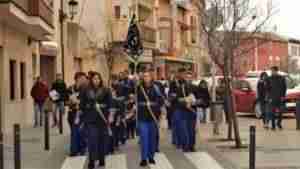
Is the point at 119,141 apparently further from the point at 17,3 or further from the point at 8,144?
the point at 17,3

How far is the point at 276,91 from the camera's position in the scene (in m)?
23.1

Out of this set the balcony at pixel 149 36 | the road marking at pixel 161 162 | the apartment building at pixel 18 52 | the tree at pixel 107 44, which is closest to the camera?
the road marking at pixel 161 162

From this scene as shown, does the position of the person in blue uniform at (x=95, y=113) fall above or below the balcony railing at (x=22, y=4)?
below

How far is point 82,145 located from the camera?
1656cm

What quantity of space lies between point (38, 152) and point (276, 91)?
8591mm

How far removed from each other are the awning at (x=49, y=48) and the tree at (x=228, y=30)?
1632 centimetres

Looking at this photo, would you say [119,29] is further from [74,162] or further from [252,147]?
[252,147]

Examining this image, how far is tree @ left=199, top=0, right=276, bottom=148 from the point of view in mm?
18109

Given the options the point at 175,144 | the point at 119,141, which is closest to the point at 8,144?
the point at 119,141

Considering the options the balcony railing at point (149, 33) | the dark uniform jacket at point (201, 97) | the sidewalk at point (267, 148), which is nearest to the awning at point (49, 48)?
the sidewalk at point (267, 148)

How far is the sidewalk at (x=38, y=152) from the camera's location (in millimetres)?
15156

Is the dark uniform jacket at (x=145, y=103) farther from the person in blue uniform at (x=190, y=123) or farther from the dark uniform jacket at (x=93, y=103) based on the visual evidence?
the person in blue uniform at (x=190, y=123)

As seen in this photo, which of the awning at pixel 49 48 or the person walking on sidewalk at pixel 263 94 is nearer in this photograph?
the person walking on sidewalk at pixel 263 94

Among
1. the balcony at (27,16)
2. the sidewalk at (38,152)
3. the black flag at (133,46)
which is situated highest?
the balcony at (27,16)
